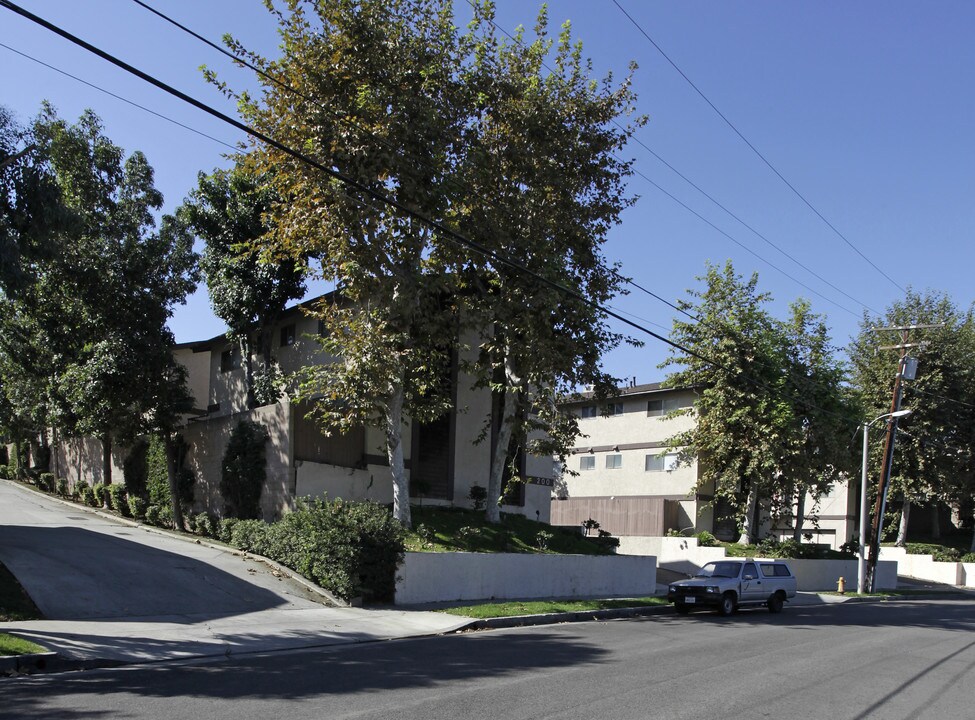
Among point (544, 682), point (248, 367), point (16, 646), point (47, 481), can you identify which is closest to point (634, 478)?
point (248, 367)

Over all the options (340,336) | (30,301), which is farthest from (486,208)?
(30,301)

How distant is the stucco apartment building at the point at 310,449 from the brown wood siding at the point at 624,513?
975 centimetres

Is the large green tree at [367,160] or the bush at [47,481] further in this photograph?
the bush at [47,481]

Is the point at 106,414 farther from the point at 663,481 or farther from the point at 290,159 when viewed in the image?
the point at 663,481

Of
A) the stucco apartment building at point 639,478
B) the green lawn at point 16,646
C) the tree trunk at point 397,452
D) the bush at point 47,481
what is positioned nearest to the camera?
the green lawn at point 16,646

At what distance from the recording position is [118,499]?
94.3 ft

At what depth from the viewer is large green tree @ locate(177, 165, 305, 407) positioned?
83.3 ft

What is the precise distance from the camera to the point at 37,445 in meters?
38.8

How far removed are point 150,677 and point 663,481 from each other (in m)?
34.2

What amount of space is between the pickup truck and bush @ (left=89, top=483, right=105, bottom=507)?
20.9 meters

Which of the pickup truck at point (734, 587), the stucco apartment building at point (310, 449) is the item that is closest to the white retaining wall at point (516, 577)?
the pickup truck at point (734, 587)

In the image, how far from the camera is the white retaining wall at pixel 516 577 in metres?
19.3

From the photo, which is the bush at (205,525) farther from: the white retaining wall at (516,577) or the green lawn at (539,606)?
the green lawn at (539,606)

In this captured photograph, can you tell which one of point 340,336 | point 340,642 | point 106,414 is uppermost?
point 340,336
